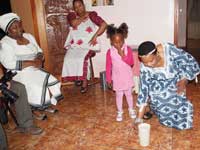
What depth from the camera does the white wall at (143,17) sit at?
368cm

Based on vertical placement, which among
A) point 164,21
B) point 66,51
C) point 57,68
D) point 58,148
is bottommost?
point 58,148

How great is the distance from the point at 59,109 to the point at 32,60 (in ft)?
2.33

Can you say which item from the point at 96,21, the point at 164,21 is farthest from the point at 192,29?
the point at 96,21

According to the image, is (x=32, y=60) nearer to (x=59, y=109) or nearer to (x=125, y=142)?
(x=59, y=109)

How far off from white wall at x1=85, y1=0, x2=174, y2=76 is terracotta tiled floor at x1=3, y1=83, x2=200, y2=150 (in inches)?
41.3

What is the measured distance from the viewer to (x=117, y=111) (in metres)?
3.02

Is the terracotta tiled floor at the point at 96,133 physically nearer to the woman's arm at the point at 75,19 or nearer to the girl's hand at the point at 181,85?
the girl's hand at the point at 181,85

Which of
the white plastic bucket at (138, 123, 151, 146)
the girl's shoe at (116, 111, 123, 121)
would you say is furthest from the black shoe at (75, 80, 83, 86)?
the white plastic bucket at (138, 123, 151, 146)

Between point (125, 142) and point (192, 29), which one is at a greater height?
point (192, 29)

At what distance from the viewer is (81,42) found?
3.58 metres

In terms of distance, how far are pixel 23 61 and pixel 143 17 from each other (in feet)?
6.03

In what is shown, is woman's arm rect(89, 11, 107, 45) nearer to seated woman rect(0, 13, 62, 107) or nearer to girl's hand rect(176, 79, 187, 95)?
seated woman rect(0, 13, 62, 107)

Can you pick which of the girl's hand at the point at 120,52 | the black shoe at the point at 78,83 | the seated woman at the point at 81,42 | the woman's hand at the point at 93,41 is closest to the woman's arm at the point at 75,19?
the seated woman at the point at 81,42

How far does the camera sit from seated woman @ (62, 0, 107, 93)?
11.4 feet
